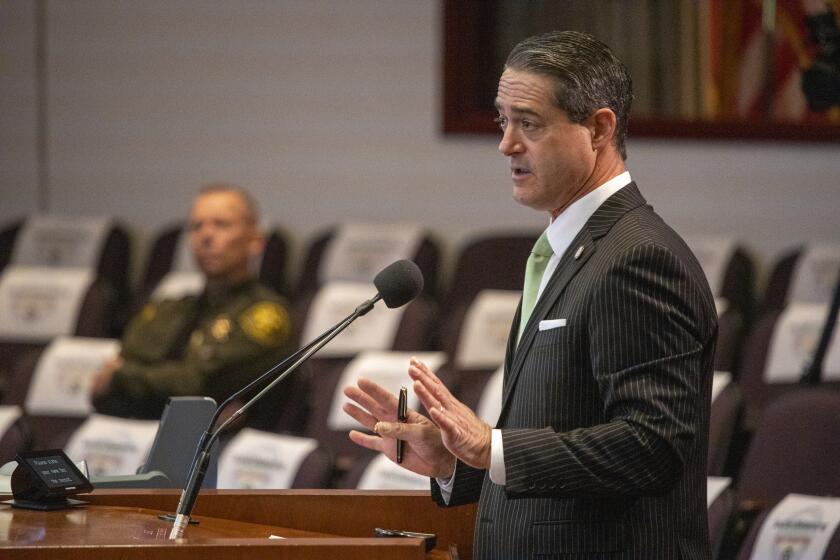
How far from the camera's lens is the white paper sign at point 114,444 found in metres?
4.33

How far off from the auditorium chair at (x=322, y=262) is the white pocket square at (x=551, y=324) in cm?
354

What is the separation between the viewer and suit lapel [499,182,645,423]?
2025 millimetres

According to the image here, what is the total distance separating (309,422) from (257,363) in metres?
0.29

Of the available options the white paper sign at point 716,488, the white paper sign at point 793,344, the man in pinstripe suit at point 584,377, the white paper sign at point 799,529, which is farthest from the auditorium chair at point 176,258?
the man in pinstripe suit at point 584,377

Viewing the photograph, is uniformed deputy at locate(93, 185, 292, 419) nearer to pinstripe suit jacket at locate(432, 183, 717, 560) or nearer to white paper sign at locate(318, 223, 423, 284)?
white paper sign at locate(318, 223, 423, 284)

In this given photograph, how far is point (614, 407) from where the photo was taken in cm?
189

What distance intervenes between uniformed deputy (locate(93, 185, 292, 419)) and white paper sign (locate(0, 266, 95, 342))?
0.70m

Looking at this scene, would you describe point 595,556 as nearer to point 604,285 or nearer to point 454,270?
point 604,285

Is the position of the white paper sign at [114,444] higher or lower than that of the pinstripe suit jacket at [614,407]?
lower

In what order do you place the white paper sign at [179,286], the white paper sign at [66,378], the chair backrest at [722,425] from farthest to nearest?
the white paper sign at [179,286], the white paper sign at [66,378], the chair backrest at [722,425]

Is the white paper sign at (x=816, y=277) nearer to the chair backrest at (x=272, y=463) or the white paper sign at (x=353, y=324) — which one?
the white paper sign at (x=353, y=324)

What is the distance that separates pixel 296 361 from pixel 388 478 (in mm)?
1699

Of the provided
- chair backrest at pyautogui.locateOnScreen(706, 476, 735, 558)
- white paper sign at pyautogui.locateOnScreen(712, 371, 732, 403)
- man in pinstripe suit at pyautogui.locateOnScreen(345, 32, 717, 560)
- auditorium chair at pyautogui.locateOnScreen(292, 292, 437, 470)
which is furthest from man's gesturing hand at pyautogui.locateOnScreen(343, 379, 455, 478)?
auditorium chair at pyautogui.locateOnScreen(292, 292, 437, 470)

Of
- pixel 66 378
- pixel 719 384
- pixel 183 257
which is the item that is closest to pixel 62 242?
pixel 183 257
